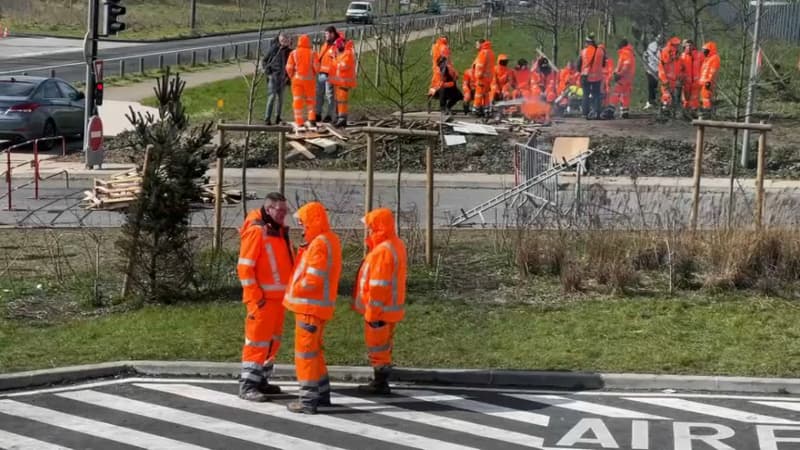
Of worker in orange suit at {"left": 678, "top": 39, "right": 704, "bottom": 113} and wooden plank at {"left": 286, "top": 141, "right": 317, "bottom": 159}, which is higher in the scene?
worker in orange suit at {"left": 678, "top": 39, "right": 704, "bottom": 113}

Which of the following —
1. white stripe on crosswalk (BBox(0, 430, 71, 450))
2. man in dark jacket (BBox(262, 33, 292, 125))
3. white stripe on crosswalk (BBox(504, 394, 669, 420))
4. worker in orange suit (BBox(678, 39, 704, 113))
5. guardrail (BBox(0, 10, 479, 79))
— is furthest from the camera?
guardrail (BBox(0, 10, 479, 79))

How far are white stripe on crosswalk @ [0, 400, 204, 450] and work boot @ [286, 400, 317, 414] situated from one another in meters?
1.11

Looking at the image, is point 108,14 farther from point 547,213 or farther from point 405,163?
point 547,213

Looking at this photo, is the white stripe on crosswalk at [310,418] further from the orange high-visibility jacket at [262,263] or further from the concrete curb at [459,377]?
the orange high-visibility jacket at [262,263]

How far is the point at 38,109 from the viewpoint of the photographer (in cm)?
2853

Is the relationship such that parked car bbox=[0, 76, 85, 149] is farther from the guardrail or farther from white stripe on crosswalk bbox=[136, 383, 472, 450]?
white stripe on crosswalk bbox=[136, 383, 472, 450]

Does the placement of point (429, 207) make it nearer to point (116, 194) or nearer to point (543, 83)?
point (116, 194)

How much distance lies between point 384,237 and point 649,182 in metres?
13.7

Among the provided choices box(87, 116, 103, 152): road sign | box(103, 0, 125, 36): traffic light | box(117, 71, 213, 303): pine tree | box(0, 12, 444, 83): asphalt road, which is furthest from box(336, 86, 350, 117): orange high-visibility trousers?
box(0, 12, 444, 83): asphalt road

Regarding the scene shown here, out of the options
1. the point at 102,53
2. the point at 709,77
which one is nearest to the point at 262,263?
the point at 709,77

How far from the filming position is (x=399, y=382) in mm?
11617

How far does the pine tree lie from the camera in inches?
548

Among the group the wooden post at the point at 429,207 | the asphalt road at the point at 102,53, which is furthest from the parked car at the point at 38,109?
the wooden post at the point at 429,207

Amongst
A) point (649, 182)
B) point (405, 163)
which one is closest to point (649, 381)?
point (649, 182)
